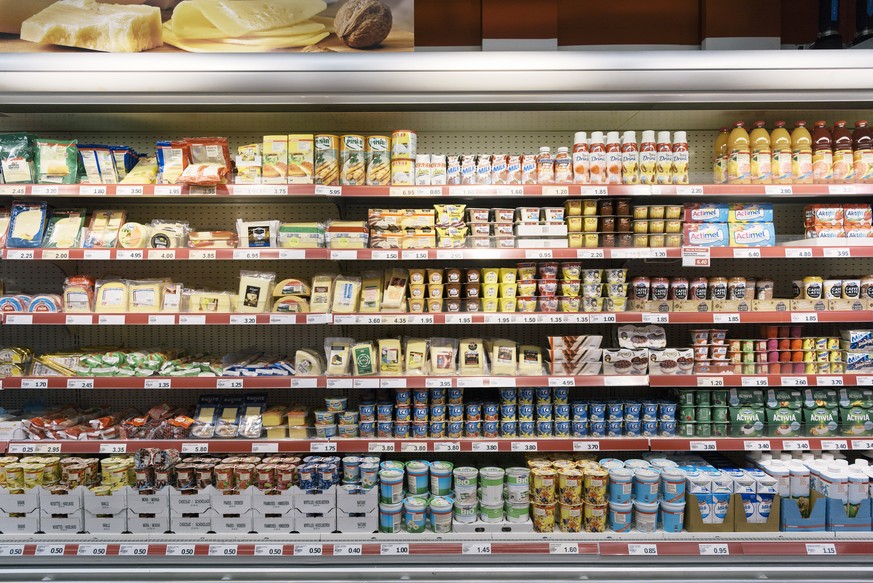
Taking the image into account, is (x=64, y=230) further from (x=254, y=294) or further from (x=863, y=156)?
(x=863, y=156)

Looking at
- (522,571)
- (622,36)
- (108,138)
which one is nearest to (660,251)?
(622,36)

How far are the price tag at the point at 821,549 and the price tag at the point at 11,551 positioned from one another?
12.6ft

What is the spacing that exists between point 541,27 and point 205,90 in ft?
5.70

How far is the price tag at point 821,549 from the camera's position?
7.78 feet

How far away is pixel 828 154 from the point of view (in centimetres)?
253

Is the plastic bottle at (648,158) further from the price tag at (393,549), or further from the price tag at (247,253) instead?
the price tag at (393,549)

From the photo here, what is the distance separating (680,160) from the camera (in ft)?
8.27

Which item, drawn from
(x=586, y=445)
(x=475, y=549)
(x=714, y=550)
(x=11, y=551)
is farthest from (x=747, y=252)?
(x=11, y=551)

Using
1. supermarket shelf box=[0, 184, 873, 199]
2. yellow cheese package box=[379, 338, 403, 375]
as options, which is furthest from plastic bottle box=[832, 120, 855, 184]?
yellow cheese package box=[379, 338, 403, 375]

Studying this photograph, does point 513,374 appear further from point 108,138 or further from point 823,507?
point 108,138

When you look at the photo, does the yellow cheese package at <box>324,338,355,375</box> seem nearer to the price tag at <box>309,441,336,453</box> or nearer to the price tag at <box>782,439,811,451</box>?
the price tag at <box>309,441,336,453</box>

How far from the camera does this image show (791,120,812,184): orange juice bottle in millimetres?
2535

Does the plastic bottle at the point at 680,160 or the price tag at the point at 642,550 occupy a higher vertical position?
the plastic bottle at the point at 680,160

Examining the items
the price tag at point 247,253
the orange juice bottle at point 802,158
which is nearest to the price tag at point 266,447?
the price tag at point 247,253
